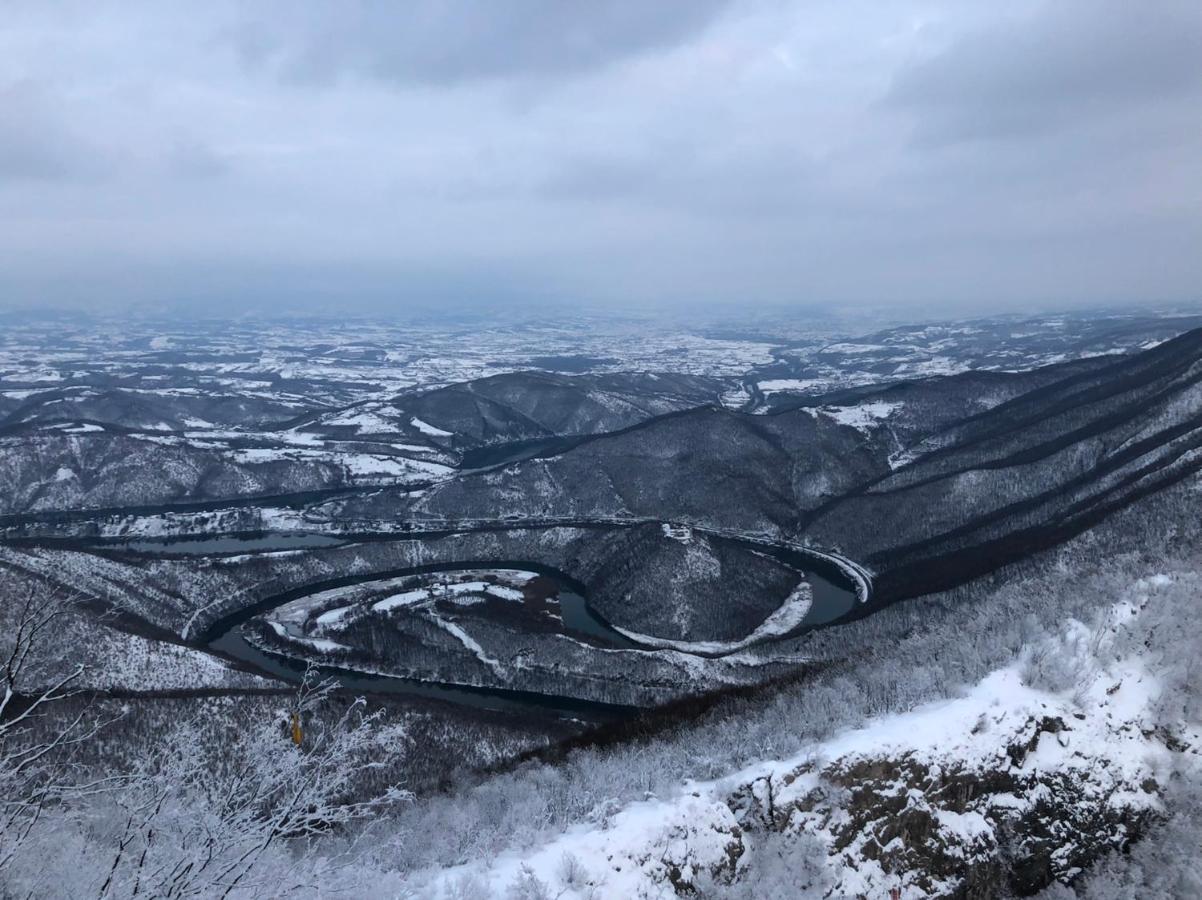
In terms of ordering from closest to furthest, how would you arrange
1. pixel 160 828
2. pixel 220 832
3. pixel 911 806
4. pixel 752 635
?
pixel 220 832, pixel 160 828, pixel 911 806, pixel 752 635

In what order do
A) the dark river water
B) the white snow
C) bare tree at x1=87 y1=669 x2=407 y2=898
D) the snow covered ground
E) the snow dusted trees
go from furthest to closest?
the white snow < the dark river water < the snow covered ground < bare tree at x1=87 y1=669 x2=407 y2=898 < the snow dusted trees

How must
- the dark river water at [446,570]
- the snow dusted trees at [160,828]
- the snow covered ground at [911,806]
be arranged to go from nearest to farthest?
the snow dusted trees at [160,828]
the snow covered ground at [911,806]
the dark river water at [446,570]

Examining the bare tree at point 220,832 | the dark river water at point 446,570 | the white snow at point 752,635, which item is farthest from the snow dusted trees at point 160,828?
the white snow at point 752,635

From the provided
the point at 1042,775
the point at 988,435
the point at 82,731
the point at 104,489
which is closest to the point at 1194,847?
the point at 1042,775

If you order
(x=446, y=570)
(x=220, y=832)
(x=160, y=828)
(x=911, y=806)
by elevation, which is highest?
(x=220, y=832)

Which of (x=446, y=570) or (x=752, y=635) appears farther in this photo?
(x=446, y=570)

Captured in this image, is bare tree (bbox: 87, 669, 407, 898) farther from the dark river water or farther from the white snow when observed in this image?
the white snow

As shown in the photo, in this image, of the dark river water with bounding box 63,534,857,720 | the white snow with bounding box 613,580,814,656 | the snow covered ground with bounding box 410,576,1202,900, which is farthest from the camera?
the white snow with bounding box 613,580,814,656

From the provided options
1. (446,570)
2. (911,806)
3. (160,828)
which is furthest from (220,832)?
(446,570)

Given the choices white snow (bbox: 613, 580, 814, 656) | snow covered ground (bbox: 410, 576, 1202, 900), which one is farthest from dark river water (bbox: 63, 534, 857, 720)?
snow covered ground (bbox: 410, 576, 1202, 900)

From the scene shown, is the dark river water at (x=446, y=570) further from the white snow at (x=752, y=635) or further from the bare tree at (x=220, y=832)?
the bare tree at (x=220, y=832)

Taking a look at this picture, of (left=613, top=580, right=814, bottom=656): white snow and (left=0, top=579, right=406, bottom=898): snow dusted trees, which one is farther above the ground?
(left=0, top=579, right=406, bottom=898): snow dusted trees

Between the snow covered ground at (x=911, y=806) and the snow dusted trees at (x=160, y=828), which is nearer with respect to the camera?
the snow dusted trees at (x=160, y=828)

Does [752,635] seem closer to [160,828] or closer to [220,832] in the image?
[160,828]
